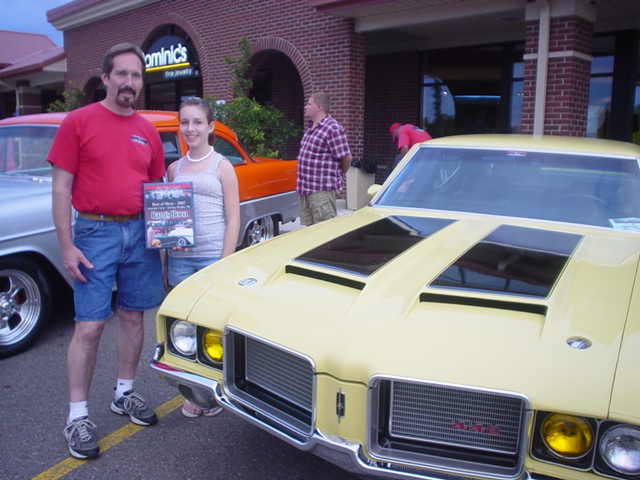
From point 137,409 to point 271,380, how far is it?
51.6 inches

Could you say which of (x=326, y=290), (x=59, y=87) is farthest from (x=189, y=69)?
(x=326, y=290)

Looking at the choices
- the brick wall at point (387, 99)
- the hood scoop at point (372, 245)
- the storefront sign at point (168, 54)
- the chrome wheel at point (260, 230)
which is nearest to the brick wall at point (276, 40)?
the storefront sign at point (168, 54)

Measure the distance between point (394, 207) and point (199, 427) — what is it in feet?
5.60

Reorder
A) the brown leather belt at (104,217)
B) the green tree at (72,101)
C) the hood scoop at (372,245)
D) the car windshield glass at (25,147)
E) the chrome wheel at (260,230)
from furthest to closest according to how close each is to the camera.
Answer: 1. the green tree at (72,101)
2. the chrome wheel at (260,230)
3. the car windshield glass at (25,147)
4. the brown leather belt at (104,217)
5. the hood scoop at (372,245)

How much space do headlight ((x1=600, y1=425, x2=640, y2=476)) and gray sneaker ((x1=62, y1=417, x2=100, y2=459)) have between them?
2.28 m

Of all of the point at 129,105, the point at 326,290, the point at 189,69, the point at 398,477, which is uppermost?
the point at 189,69

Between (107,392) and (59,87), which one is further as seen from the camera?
(59,87)

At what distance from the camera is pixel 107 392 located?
3.68 m

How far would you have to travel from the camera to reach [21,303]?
431 cm

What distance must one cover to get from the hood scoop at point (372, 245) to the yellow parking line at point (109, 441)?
135 centimetres

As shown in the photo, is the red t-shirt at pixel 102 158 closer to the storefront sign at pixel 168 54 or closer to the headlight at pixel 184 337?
the headlight at pixel 184 337

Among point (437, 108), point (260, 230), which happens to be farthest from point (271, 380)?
point (437, 108)

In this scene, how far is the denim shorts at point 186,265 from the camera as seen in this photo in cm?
337

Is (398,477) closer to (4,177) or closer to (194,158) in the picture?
(194,158)
